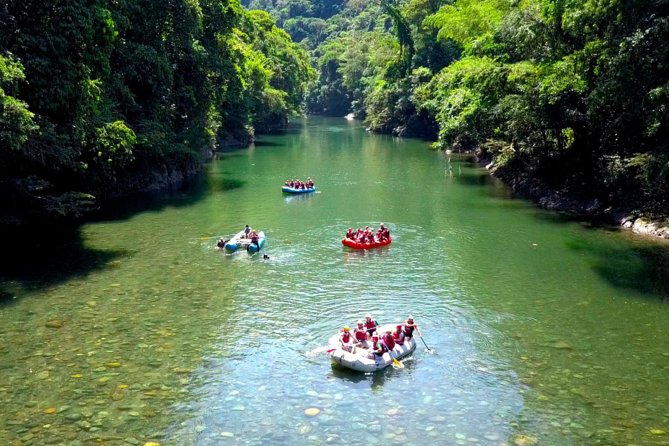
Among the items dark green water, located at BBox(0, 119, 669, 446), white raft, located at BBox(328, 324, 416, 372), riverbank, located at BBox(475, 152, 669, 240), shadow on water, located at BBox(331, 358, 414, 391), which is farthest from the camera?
riverbank, located at BBox(475, 152, 669, 240)

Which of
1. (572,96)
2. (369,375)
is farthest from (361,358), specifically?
(572,96)

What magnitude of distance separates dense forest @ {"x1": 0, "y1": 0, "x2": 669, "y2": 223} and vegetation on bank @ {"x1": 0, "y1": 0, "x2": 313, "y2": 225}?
84 millimetres

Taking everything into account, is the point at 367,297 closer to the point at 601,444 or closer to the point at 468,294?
the point at 468,294

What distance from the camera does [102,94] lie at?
3338 cm

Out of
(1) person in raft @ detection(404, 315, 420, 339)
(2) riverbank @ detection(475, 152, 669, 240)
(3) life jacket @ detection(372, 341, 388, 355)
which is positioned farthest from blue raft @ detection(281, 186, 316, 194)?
(3) life jacket @ detection(372, 341, 388, 355)

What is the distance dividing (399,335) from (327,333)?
2.47m

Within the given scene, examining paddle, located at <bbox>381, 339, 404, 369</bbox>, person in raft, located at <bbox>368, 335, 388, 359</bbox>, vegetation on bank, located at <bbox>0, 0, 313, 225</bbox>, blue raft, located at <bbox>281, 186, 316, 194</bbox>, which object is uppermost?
vegetation on bank, located at <bbox>0, 0, 313, 225</bbox>

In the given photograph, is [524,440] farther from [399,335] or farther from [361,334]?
[361,334]

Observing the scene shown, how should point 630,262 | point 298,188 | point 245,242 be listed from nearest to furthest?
point 630,262 < point 245,242 < point 298,188

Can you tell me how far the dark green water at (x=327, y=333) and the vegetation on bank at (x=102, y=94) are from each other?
3.55m

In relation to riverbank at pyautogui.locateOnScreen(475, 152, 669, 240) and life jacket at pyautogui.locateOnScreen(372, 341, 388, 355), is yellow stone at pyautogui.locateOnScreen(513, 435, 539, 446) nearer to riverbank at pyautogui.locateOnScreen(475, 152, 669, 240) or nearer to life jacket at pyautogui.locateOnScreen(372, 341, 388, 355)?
life jacket at pyautogui.locateOnScreen(372, 341, 388, 355)

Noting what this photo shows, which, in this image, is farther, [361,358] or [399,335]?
[399,335]

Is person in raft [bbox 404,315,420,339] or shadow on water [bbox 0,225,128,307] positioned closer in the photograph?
person in raft [bbox 404,315,420,339]

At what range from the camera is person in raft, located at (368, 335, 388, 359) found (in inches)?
661
